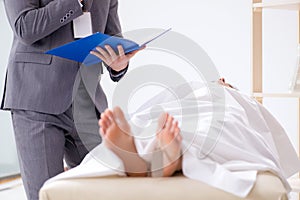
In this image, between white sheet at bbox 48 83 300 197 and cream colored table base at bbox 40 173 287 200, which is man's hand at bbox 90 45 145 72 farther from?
cream colored table base at bbox 40 173 287 200

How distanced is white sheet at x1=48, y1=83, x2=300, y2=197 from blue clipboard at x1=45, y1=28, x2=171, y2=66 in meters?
0.21

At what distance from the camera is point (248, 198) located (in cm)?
138

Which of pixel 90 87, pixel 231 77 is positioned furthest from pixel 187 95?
pixel 231 77

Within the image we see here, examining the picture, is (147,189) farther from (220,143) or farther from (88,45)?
(88,45)

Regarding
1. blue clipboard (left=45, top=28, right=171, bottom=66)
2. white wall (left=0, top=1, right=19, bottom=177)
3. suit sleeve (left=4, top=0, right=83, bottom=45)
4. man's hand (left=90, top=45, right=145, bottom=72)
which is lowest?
white wall (left=0, top=1, right=19, bottom=177)

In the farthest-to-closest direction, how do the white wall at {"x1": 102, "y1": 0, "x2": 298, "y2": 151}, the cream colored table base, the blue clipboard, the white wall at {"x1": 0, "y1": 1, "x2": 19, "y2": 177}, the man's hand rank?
the white wall at {"x1": 0, "y1": 1, "x2": 19, "y2": 177} < the white wall at {"x1": 102, "y1": 0, "x2": 298, "y2": 151} < the man's hand < the blue clipboard < the cream colored table base

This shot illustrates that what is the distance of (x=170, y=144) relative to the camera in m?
1.47

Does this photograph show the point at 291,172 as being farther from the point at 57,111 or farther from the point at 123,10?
the point at 123,10

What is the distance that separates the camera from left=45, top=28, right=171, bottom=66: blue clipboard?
5.78 ft

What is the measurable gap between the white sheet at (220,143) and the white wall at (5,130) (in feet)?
7.19

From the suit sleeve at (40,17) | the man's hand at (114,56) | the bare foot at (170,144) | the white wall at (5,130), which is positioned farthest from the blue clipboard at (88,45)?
the white wall at (5,130)

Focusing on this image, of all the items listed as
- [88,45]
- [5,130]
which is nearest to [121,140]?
[88,45]

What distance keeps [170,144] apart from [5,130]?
8.74 feet

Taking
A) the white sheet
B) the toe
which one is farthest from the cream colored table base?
the toe
